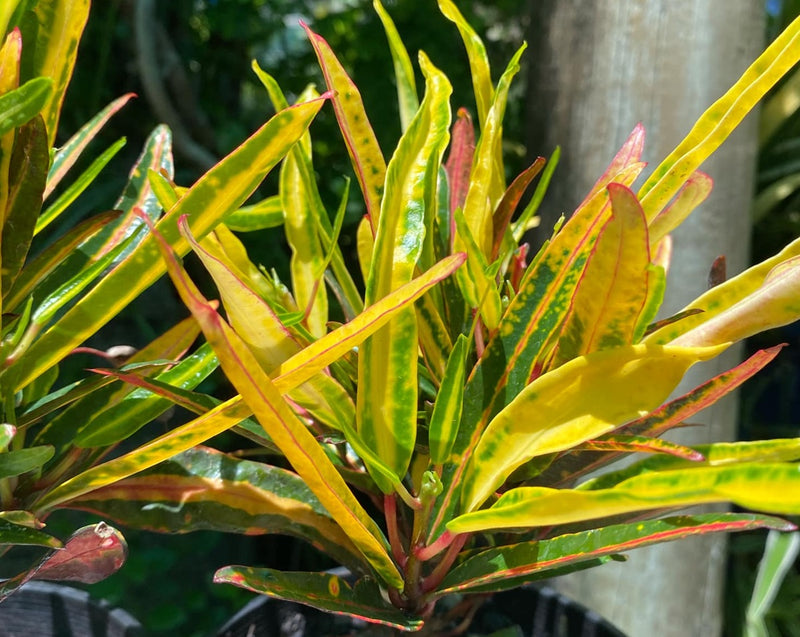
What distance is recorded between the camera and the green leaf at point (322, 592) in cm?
31

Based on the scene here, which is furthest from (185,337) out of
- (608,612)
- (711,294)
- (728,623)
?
(728,623)

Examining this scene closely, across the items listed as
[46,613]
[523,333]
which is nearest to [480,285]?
[523,333]

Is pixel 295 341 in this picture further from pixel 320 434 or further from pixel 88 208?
pixel 88 208

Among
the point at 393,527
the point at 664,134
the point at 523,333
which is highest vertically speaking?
the point at 664,134

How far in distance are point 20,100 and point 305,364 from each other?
0.16 m

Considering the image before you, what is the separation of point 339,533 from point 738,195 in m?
0.62

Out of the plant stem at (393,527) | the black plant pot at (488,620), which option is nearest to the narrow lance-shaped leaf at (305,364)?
the plant stem at (393,527)

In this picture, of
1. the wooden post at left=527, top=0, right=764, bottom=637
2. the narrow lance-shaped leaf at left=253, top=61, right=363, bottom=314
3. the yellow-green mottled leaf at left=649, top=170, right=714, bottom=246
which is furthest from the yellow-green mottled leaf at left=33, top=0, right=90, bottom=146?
the wooden post at left=527, top=0, right=764, bottom=637

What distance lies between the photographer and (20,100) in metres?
0.26

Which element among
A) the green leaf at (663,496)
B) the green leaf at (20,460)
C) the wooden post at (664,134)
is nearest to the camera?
the green leaf at (663,496)

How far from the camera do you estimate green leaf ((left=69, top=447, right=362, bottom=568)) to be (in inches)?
14.6

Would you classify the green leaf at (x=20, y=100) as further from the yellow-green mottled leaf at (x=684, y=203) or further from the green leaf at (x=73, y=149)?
the yellow-green mottled leaf at (x=684, y=203)

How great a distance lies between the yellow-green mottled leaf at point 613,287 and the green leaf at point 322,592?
0.16m

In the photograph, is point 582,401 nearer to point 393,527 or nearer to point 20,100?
point 393,527
